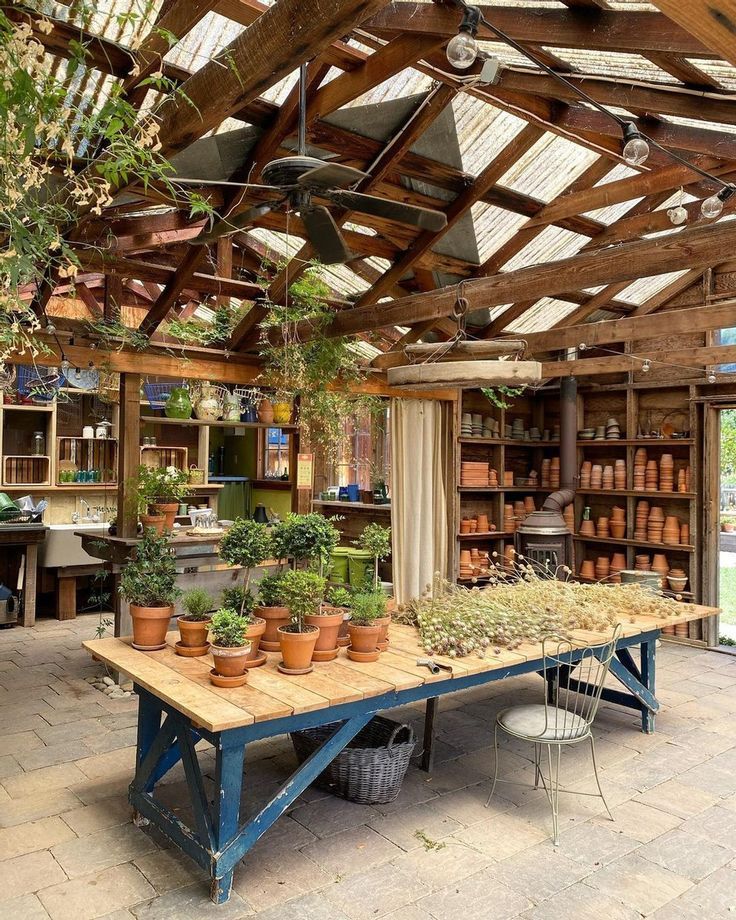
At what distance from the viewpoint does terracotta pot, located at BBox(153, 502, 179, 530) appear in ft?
17.7

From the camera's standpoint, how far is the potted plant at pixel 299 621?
3109 millimetres

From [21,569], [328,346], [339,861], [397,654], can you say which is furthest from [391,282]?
[21,569]

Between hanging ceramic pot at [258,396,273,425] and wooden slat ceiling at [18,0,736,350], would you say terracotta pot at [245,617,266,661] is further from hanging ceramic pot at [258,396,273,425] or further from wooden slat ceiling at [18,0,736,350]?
hanging ceramic pot at [258,396,273,425]

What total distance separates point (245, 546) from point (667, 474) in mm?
5129

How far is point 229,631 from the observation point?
295cm

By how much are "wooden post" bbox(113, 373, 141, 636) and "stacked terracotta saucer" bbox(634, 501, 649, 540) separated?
16.1 ft

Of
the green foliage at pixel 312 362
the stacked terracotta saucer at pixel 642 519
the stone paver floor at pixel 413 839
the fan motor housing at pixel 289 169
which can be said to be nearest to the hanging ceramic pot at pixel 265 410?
the green foliage at pixel 312 362

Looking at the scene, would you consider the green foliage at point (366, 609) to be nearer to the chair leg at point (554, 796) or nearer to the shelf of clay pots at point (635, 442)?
the chair leg at point (554, 796)

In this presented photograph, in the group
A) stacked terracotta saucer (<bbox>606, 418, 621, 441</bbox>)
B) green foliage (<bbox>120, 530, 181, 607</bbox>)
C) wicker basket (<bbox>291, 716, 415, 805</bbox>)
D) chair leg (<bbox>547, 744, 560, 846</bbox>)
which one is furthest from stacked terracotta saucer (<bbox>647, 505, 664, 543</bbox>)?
green foliage (<bbox>120, 530, 181, 607</bbox>)

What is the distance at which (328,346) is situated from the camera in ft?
18.8

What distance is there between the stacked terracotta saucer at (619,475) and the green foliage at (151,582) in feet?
17.4

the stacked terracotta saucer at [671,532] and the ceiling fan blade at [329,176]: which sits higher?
the ceiling fan blade at [329,176]

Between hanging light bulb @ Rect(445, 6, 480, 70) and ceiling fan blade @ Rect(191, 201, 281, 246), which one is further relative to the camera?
ceiling fan blade @ Rect(191, 201, 281, 246)

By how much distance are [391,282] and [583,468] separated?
3.52 meters
